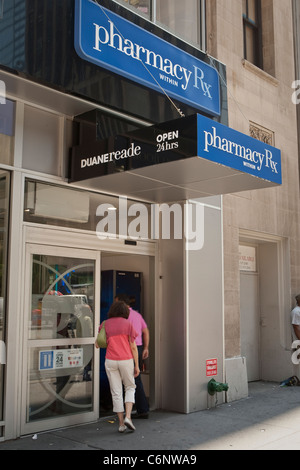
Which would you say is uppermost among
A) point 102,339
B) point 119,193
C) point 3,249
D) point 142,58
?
point 142,58

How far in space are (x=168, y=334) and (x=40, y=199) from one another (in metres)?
2.89

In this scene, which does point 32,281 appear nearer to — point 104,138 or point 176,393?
point 104,138

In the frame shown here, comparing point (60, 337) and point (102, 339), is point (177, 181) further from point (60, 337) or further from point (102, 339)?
point (60, 337)

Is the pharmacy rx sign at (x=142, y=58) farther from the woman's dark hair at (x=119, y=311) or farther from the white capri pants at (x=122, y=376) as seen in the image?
the white capri pants at (x=122, y=376)

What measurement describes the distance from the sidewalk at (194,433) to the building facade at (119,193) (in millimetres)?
263

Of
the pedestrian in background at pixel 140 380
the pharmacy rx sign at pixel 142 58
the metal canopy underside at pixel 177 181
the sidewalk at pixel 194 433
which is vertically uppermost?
the pharmacy rx sign at pixel 142 58

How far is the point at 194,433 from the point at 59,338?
2.02m

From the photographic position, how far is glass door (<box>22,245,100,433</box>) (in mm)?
6273

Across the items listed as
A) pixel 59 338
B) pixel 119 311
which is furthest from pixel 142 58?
pixel 59 338

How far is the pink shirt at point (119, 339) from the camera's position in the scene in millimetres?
6445

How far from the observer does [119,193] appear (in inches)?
294

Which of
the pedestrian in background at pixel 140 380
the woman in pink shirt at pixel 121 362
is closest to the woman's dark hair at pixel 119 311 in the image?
the woman in pink shirt at pixel 121 362

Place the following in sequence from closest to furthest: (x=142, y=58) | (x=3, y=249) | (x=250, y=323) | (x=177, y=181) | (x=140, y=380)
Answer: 1. (x=3, y=249)
2. (x=177, y=181)
3. (x=140, y=380)
4. (x=142, y=58)
5. (x=250, y=323)

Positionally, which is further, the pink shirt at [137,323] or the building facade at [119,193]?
the pink shirt at [137,323]
